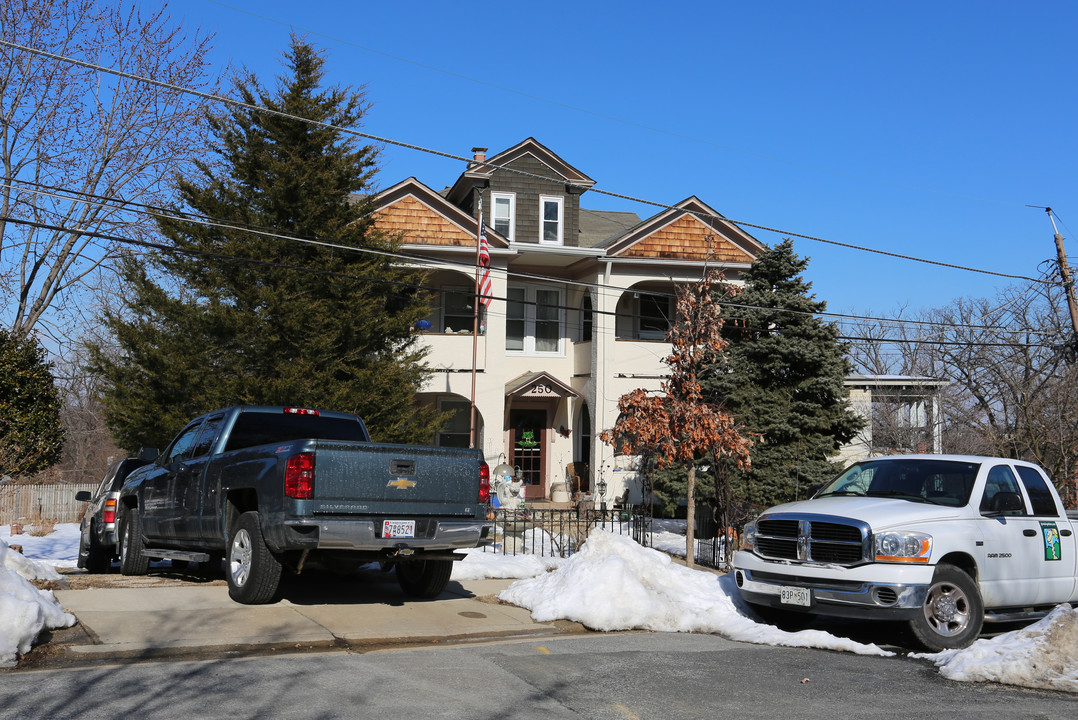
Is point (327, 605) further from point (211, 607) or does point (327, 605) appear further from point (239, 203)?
point (239, 203)

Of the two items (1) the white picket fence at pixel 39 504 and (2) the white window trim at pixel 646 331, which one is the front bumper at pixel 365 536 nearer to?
(1) the white picket fence at pixel 39 504

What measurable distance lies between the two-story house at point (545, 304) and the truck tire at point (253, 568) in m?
15.9

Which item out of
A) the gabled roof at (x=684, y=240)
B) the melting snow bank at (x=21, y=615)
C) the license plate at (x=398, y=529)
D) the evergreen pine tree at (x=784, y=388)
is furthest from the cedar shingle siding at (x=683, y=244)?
the melting snow bank at (x=21, y=615)

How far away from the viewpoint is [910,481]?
32.3 ft

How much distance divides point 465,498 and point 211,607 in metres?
2.50

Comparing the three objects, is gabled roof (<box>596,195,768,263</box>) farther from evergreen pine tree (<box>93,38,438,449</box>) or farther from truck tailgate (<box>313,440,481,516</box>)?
truck tailgate (<box>313,440,481,516</box>)

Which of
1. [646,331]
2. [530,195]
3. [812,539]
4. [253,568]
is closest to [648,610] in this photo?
[812,539]

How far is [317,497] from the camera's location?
26.8 ft

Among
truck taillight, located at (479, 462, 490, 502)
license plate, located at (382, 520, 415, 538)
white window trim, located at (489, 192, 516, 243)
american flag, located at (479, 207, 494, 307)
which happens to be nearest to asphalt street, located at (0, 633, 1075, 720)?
license plate, located at (382, 520, 415, 538)

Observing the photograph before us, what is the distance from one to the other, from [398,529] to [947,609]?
16.4 ft

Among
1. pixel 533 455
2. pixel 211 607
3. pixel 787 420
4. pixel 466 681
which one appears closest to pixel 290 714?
pixel 466 681

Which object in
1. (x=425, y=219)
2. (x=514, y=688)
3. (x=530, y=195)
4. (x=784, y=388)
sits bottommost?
(x=514, y=688)

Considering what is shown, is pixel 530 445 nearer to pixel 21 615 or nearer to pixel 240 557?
pixel 240 557

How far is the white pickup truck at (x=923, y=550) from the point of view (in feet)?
27.5
